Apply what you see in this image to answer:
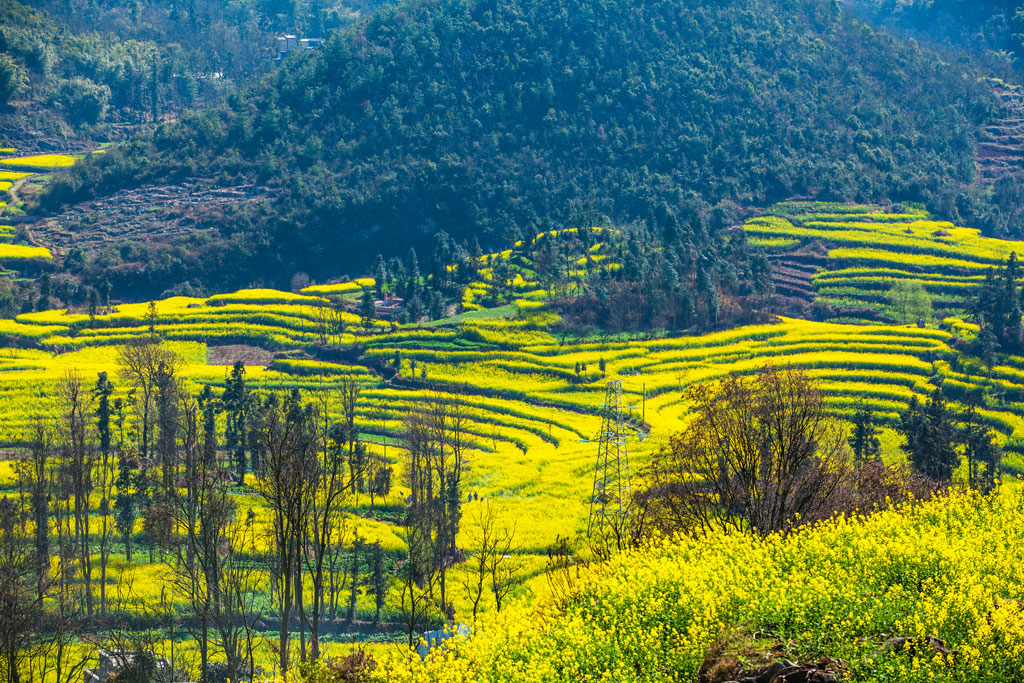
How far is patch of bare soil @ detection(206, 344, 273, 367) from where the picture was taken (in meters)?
94.9

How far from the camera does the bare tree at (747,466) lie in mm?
43344

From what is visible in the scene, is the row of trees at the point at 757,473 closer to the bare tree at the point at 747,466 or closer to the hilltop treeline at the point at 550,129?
the bare tree at the point at 747,466

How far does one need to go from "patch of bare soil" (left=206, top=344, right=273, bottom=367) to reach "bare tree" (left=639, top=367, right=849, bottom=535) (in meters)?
52.7

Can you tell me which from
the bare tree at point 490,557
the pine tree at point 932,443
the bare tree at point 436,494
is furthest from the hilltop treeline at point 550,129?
the bare tree at point 490,557

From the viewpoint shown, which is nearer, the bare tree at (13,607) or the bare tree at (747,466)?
the bare tree at (13,607)

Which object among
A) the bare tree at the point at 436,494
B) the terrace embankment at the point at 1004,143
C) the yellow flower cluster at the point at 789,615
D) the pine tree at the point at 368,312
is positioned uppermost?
the terrace embankment at the point at 1004,143

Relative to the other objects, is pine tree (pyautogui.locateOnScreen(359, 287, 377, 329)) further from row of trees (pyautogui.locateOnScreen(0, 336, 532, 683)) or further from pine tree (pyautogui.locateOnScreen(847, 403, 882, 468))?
pine tree (pyautogui.locateOnScreen(847, 403, 882, 468))

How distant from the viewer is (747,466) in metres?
45.7

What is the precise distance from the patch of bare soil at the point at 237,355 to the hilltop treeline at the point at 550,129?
3076 cm

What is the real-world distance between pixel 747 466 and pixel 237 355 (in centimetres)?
6141

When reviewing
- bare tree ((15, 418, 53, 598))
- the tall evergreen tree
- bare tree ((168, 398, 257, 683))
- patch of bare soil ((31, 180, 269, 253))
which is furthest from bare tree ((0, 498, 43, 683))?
patch of bare soil ((31, 180, 269, 253))

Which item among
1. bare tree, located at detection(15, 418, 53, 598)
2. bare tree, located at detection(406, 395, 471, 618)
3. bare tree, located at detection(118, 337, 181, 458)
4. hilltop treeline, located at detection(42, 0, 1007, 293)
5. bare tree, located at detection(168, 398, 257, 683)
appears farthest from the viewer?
hilltop treeline, located at detection(42, 0, 1007, 293)

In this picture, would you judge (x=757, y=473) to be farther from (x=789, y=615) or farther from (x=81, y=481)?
(x=81, y=481)

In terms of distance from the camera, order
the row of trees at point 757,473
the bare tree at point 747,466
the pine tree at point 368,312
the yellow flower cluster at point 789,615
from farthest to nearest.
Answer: the pine tree at point 368,312, the bare tree at point 747,466, the row of trees at point 757,473, the yellow flower cluster at point 789,615
